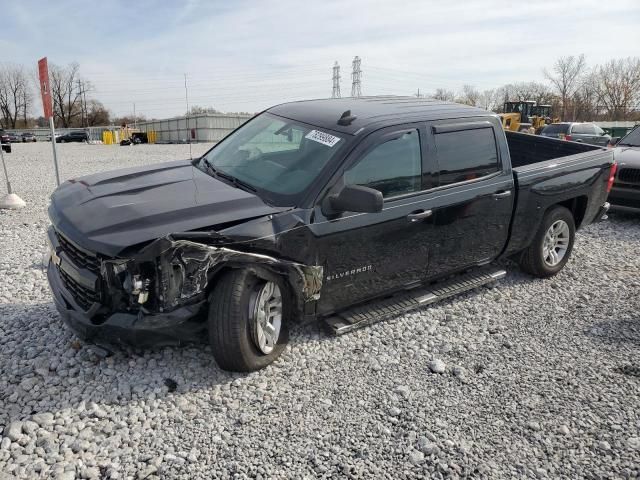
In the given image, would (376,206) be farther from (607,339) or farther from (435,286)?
(607,339)

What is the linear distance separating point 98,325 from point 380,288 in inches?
83.8

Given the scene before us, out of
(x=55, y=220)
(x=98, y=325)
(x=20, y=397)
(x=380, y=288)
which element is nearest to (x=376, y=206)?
(x=380, y=288)

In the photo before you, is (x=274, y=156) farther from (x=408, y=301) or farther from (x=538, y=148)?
(x=538, y=148)

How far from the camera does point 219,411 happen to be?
3.13 m

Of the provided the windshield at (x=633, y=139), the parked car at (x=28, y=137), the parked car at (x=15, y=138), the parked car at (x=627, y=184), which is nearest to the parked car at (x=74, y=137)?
the parked car at (x=28, y=137)

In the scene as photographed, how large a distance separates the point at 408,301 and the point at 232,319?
5.81 ft

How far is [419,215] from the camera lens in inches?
160

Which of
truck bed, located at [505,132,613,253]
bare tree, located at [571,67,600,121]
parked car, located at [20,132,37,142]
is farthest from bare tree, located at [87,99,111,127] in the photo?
truck bed, located at [505,132,613,253]

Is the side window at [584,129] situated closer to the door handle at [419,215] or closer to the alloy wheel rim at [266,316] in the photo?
the door handle at [419,215]

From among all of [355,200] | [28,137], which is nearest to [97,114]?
[28,137]

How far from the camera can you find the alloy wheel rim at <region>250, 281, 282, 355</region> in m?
3.36

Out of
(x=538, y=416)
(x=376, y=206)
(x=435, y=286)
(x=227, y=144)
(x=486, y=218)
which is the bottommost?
(x=538, y=416)

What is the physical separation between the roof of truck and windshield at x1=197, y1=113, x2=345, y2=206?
0.41 ft

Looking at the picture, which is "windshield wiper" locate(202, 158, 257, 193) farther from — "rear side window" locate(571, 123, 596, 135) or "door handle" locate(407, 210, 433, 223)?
"rear side window" locate(571, 123, 596, 135)
